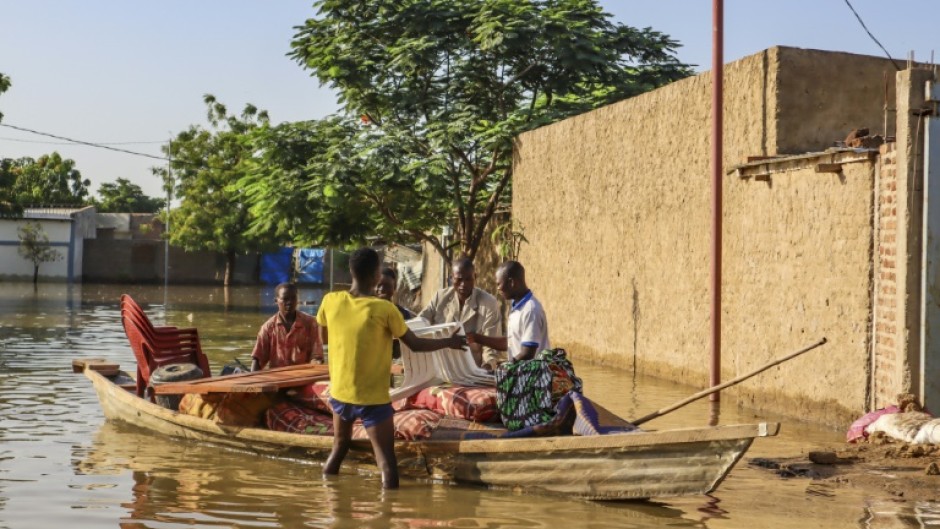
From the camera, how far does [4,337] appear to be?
20750 millimetres

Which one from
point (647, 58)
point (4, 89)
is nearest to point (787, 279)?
point (647, 58)

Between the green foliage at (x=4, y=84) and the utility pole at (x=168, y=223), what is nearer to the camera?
the green foliage at (x=4, y=84)

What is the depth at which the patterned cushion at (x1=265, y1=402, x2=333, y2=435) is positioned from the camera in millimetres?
9266

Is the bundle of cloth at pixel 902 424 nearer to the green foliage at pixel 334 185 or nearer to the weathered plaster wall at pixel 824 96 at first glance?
the weathered plaster wall at pixel 824 96

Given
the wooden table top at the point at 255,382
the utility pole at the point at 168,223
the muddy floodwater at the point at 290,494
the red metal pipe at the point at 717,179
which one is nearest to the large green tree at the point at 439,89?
the red metal pipe at the point at 717,179

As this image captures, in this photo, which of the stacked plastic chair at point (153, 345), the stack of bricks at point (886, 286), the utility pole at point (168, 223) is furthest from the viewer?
the utility pole at point (168, 223)

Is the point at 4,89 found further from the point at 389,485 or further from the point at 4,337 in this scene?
the point at 389,485

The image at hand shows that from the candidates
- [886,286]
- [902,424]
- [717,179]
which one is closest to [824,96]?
[717,179]

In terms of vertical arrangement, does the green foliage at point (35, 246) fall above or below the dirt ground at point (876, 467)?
above

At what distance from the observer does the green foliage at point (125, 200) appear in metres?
74.4

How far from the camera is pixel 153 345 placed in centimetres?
1138

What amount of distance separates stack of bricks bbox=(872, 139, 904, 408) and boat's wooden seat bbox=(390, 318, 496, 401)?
3364 millimetres

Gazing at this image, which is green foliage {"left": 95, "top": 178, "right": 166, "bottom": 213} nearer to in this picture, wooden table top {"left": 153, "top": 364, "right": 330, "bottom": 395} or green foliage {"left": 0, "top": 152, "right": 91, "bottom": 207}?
green foliage {"left": 0, "top": 152, "right": 91, "bottom": 207}

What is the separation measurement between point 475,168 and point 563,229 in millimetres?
5229
